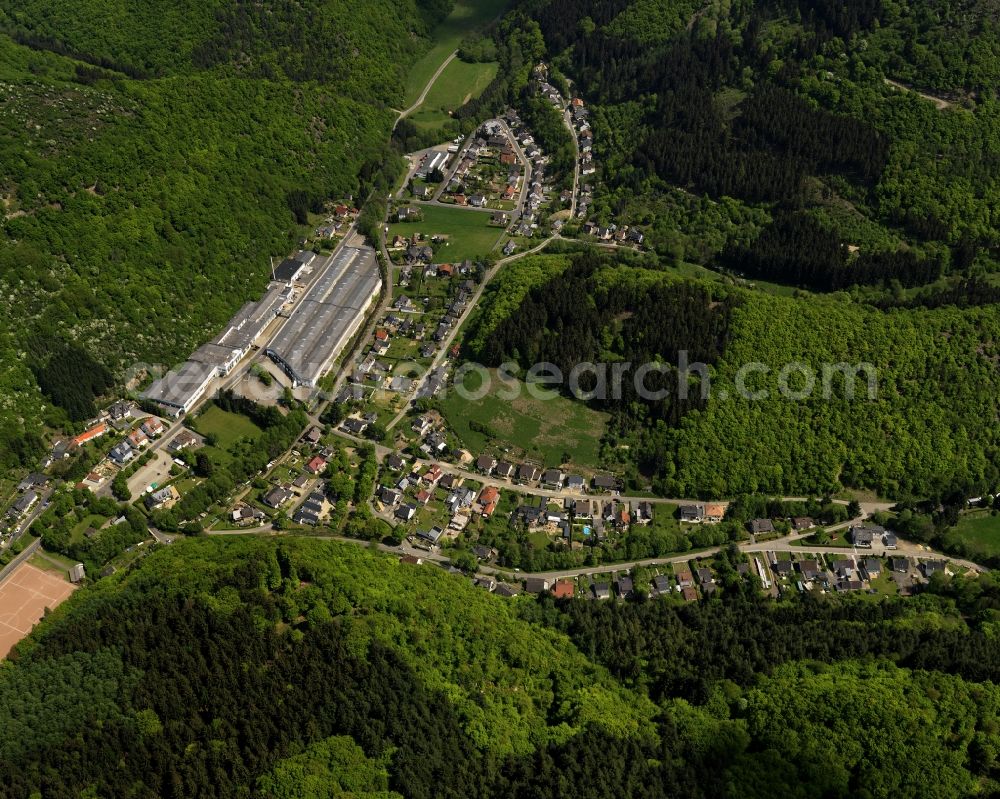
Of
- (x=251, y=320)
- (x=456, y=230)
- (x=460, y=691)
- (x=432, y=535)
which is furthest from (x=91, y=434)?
(x=456, y=230)

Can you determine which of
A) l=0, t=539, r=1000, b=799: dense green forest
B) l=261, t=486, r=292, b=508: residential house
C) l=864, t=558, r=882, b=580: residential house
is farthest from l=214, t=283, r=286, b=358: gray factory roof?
l=864, t=558, r=882, b=580: residential house

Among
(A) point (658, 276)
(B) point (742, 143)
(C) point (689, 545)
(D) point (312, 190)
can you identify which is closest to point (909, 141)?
(B) point (742, 143)

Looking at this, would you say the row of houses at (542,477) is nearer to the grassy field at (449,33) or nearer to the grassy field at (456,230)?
the grassy field at (456,230)

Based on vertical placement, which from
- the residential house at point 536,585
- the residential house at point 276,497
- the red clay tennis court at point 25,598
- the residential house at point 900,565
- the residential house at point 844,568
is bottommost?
the residential house at point 900,565

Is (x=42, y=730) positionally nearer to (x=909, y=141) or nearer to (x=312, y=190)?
(x=312, y=190)

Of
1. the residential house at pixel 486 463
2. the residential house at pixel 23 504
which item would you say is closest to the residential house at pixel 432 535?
the residential house at pixel 486 463

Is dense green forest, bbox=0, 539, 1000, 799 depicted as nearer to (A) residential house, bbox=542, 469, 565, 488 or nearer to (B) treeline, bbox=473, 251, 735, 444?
(A) residential house, bbox=542, 469, 565, 488

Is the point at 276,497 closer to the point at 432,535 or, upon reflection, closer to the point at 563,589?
the point at 432,535
